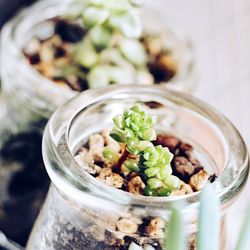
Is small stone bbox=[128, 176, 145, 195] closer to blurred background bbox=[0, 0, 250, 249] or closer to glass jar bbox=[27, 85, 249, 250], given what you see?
glass jar bbox=[27, 85, 249, 250]

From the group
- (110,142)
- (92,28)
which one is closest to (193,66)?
(92,28)

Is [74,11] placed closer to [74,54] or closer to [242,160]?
A: [74,54]

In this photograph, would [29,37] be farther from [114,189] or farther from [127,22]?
[114,189]

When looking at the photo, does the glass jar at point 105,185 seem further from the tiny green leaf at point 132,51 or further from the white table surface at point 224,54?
the white table surface at point 224,54

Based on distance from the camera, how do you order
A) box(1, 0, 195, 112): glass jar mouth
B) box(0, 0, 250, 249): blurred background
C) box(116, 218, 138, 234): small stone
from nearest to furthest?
box(116, 218, 138, 234): small stone
box(1, 0, 195, 112): glass jar mouth
box(0, 0, 250, 249): blurred background

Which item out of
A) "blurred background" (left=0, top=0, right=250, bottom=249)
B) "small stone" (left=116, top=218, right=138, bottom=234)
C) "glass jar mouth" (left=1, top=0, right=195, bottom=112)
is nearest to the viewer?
"small stone" (left=116, top=218, right=138, bottom=234)

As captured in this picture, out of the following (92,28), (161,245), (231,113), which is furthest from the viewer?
(231,113)

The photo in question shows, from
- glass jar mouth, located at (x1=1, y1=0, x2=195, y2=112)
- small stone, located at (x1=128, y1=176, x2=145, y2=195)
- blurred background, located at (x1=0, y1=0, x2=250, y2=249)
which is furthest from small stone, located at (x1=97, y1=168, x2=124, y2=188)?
blurred background, located at (x1=0, y1=0, x2=250, y2=249)

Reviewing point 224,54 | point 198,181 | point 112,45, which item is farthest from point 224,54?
point 198,181
